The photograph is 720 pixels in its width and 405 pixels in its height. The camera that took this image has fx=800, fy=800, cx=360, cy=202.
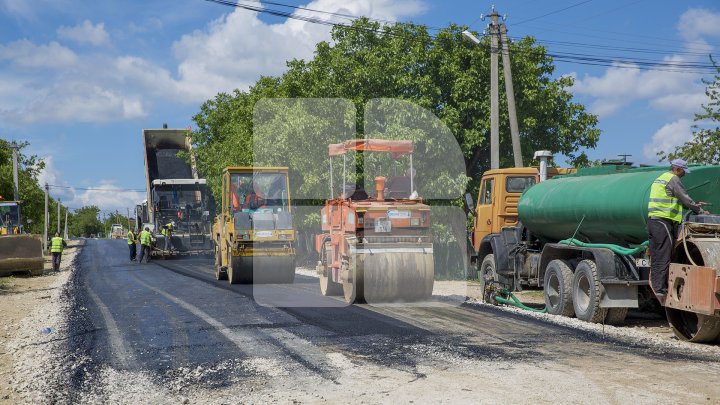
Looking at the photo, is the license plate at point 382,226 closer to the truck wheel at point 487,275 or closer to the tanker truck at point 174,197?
the truck wheel at point 487,275

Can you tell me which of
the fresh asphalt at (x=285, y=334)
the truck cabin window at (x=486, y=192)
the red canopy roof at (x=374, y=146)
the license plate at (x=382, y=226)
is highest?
the red canopy roof at (x=374, y=146)

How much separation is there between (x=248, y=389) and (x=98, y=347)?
10.6 ft

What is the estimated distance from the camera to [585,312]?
11516mm

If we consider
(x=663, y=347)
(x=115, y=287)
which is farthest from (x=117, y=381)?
(x=115, y=287)

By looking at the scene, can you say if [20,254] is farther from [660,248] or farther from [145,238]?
[660,248]

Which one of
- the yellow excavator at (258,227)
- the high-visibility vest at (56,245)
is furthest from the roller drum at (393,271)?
the high-visibility vest at (56,245)

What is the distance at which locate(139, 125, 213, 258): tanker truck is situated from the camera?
100.0ft

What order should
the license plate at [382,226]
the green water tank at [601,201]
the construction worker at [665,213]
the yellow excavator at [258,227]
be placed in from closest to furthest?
the construction worker at [665,213]
the green water tank at [601,201]
the license plate at [382,226]
the yellow excavator at [258,227]

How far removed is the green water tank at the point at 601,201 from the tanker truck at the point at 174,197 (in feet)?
62.1

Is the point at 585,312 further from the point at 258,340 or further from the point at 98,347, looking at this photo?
the point at 98,347

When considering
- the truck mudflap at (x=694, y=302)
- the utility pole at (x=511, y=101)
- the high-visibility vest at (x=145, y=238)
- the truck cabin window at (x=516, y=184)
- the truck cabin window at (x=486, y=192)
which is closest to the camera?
the truck mudflap at (x=694, y=302)

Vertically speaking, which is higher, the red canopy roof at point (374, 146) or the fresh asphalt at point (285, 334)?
the red canopy roof at point (374, 146)

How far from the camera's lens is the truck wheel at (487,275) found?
1462cm

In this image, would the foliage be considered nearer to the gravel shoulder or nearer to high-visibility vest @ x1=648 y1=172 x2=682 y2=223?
the gravel shoulder
